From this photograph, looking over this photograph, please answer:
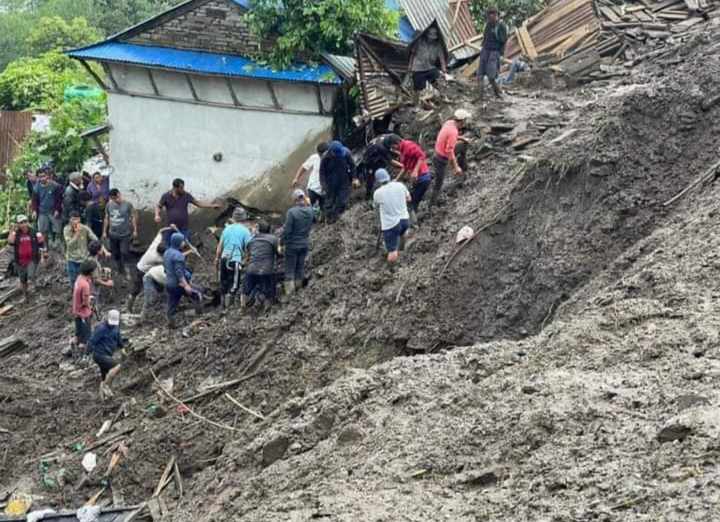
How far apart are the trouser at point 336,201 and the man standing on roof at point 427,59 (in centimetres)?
295

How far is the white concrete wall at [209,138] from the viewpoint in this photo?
18281mm

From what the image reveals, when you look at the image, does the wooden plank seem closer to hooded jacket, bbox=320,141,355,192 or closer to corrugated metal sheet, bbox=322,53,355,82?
corrugated metal sheet, bbox=322,53,355,82

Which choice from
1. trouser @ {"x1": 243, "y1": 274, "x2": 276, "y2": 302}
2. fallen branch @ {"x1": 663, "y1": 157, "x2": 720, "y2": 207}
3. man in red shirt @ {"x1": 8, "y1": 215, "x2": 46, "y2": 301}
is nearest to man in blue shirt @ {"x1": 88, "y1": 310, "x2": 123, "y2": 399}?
trouser @ {"x1": 243, "y1": 274, "x2": 276, "y2": 302}

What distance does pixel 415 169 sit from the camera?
539 inches

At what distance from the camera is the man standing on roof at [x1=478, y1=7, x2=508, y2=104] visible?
54.3 ft

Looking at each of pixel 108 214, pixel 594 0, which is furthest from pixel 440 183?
pixel 594 0

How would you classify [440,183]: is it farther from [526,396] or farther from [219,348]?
[526,396]

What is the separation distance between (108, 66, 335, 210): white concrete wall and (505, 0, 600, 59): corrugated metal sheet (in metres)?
4.23

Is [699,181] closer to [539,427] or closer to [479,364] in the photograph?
[479,364]

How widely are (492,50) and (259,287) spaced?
5.86m

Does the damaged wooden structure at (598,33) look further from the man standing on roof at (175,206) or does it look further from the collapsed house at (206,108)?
the man standing on roof at (175,206)

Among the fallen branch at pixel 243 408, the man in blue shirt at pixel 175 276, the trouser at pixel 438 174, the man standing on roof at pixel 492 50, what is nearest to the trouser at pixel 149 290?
the man in blue shirt at pixel 175 276

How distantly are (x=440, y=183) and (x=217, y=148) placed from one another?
6.18 metres

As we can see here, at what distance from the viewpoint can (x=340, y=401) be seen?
9094 mm
